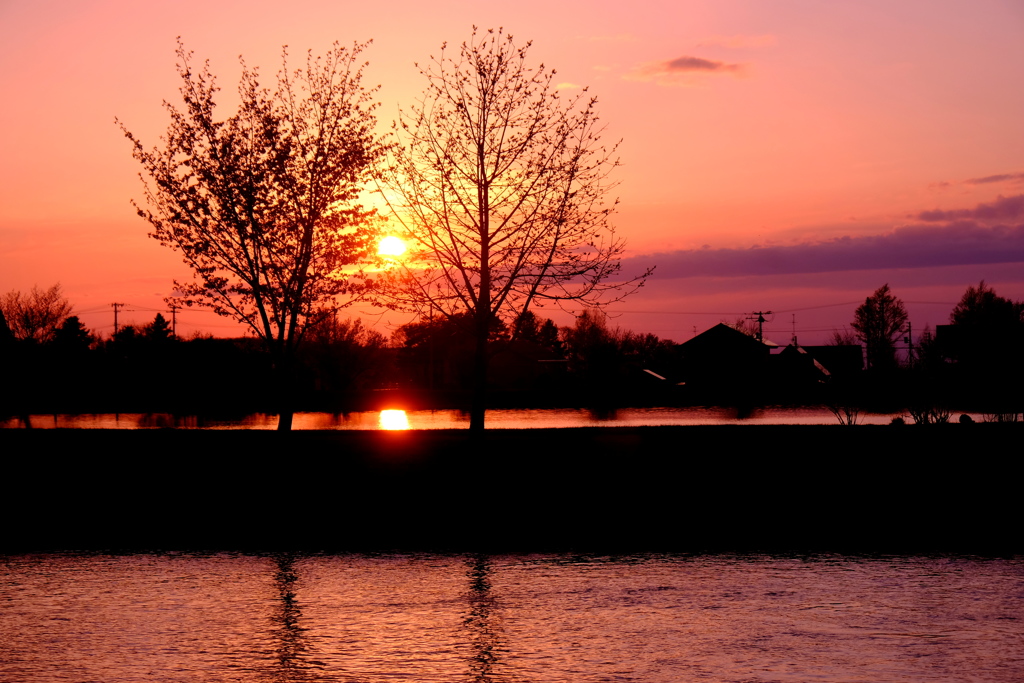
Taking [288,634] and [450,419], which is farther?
[450,419]

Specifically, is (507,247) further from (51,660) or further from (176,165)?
(51,660)

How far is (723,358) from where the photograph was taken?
114m

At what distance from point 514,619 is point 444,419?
36.5 metres

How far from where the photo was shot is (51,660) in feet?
24.7

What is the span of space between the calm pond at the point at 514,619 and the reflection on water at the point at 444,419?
25.7 meters

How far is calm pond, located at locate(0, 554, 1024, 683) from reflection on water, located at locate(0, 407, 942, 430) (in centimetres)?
2565

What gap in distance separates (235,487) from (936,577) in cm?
1138

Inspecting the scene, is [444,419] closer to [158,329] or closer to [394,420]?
[394,420]

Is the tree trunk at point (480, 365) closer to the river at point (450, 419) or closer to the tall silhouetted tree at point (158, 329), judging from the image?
the river at point (450, 419)

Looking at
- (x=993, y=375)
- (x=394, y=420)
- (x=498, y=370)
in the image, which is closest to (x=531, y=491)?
(x=993, y=375)

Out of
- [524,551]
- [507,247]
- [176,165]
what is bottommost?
[524,551]

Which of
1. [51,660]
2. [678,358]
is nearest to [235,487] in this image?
[51,660]

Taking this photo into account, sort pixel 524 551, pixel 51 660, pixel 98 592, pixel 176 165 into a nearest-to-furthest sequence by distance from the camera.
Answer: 1. pixel 51 660
2. pixel 98 592
3. pixel 524 551
4. pixel 176 165

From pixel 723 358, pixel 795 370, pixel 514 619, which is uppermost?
pixel 723 358
